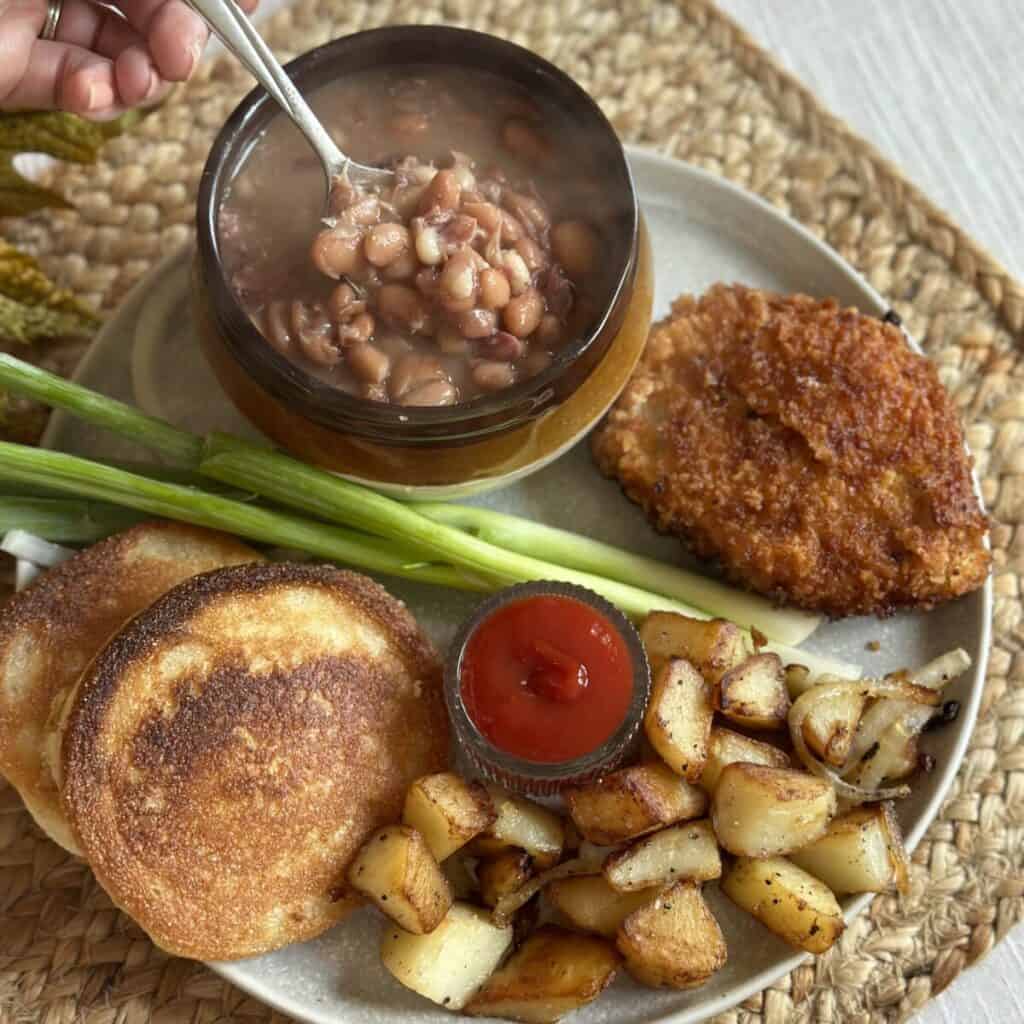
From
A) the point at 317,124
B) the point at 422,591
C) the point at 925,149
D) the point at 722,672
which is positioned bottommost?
the point at 422,591

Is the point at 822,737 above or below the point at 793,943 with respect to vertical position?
above

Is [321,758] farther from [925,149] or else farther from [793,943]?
[925,149]

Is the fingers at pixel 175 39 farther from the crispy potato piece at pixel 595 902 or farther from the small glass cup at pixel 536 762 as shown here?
the crispy potato piece at pixel 595 902

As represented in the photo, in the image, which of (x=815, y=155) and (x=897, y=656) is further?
(x=815, y=155)

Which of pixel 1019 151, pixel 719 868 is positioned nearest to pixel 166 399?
pixel 719 868

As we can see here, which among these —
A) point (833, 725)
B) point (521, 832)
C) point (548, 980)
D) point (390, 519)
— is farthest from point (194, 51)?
point (548, 980)

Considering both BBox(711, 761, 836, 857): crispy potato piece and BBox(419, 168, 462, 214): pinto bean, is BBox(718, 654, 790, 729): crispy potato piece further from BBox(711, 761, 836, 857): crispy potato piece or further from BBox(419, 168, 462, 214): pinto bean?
BBox(419, 168, 462, 214): pinto bean

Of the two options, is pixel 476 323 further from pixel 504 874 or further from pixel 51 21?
pixel 51 21
